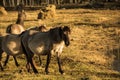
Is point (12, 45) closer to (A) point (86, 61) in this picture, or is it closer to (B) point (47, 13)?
(A) point (86, 61)

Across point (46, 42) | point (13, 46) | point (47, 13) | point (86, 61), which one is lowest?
point (86, 61)

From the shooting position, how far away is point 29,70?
1232cm

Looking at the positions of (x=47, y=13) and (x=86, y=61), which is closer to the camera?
(x=86, y=61)

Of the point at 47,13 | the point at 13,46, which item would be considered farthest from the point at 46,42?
the point at 47,13

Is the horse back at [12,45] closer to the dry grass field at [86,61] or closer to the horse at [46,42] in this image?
the horse at [46,42]

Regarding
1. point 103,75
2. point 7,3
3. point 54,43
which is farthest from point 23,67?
point 7,3

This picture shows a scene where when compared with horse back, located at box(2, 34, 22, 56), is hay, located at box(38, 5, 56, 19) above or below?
below

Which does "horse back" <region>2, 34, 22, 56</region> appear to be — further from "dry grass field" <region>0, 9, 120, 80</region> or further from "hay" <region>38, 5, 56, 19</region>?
"hay" <region>38, 5, 56, 19</region>

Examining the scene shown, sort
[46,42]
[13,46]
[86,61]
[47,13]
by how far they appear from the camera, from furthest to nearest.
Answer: [47,13]
[86,61]
[13,46]
[46,42]

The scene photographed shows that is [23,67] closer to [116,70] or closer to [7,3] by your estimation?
[116,70]

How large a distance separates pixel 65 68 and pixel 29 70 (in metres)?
1.53

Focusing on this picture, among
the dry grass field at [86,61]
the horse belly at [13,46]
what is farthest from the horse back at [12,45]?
the dry grass field at [86,61]

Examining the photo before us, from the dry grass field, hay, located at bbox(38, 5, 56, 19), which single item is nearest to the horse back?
the dry grass field

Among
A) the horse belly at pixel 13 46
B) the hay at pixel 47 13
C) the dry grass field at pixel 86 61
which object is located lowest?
the dry grass field at pixel 86 61
